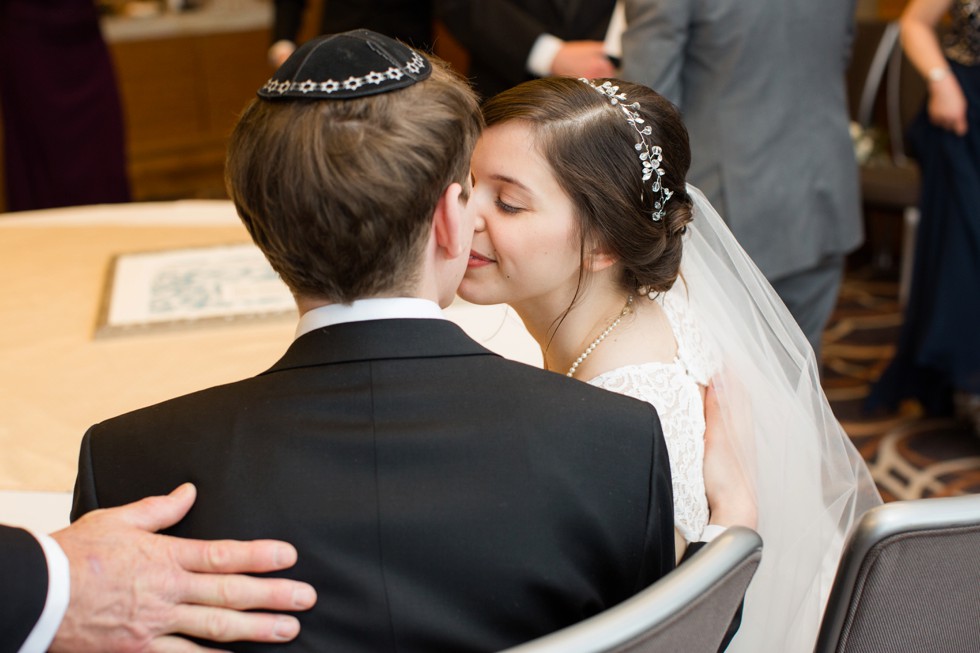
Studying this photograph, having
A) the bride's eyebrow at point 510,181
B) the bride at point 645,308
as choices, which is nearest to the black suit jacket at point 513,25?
the bride at point 645,308

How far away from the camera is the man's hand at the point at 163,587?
40.5 inches

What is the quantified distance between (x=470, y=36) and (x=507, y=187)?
6.12 ft

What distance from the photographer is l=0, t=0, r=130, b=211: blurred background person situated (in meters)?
4.94

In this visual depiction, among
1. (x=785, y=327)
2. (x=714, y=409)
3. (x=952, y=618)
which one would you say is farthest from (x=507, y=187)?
(x=952, y=618)

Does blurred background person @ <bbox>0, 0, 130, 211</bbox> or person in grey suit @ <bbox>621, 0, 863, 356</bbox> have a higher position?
person in grey suit @ <bbox>621, 0, 863, 356</bbox>

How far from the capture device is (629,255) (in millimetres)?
1637

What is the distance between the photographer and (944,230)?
12.0 ft

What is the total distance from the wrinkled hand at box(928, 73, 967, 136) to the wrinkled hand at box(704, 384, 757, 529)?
2250mm

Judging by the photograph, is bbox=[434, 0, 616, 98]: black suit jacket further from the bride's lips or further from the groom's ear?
the groom's ear

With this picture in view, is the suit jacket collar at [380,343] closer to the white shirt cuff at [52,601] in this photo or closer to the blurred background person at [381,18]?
the white shirt cuff at [52,601]

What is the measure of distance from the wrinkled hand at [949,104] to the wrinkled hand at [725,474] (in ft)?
7.38

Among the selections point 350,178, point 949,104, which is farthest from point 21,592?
point 949,104

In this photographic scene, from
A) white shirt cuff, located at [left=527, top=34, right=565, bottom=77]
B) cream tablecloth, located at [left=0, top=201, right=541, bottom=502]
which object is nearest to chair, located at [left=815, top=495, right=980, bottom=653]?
cream tablecloth, located at [left=0, top=201, right=541, bottom=502]

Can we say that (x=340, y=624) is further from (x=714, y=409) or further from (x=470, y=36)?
(x=470, y=36)
